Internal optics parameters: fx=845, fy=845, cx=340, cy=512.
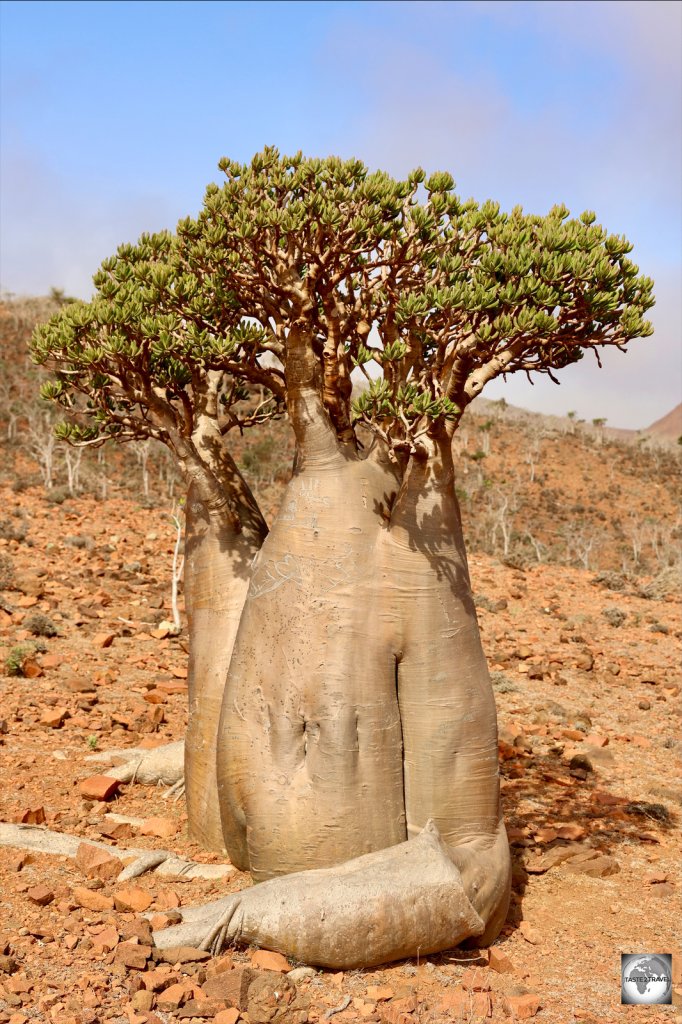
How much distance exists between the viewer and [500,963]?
177 inches

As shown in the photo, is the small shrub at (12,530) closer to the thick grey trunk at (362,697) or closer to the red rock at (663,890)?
the thick grey trunk at (362,697)

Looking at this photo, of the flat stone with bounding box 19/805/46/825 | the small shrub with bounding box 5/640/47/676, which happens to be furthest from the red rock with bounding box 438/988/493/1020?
the small shrub with bounding box 5/640/47/676

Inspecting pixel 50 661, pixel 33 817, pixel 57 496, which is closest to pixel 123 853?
pixel 33 817

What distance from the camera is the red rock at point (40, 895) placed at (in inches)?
182

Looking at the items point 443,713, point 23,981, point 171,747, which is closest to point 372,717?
point 443,713

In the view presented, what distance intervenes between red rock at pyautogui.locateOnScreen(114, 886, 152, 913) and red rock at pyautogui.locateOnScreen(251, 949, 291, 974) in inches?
29.9

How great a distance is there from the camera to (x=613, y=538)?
38.6 meters

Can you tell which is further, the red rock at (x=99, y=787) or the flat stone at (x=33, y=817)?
the red rock at (x=99, y=787)

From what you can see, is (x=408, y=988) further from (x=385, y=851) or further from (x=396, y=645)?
(x=396, y=645)

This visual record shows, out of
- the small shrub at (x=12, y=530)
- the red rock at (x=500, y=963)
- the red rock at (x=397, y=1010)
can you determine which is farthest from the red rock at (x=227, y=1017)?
the small shrub at (x=12, y=530)

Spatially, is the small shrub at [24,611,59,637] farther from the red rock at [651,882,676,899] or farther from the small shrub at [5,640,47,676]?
the red rock at [651,882,676,899]

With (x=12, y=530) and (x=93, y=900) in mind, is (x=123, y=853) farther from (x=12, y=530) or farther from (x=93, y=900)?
(x=12, y=530)

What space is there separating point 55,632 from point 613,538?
32.3 meters

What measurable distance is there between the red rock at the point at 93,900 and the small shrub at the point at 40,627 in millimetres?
6114
